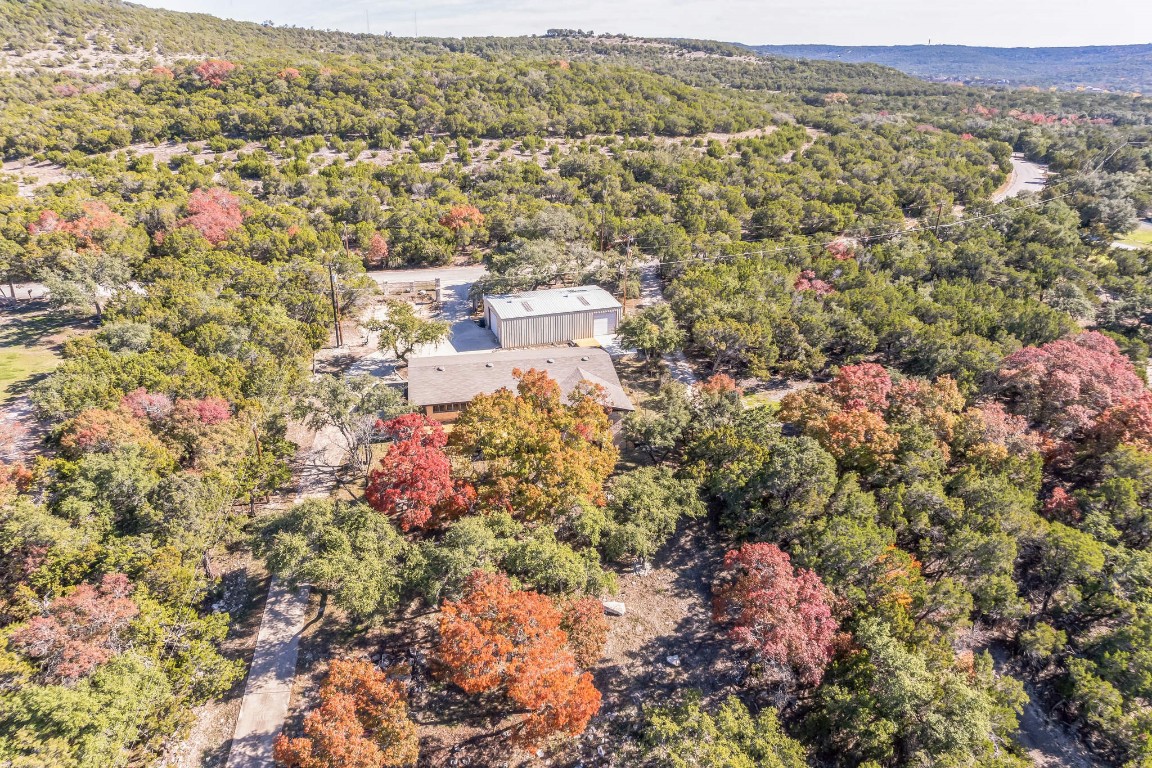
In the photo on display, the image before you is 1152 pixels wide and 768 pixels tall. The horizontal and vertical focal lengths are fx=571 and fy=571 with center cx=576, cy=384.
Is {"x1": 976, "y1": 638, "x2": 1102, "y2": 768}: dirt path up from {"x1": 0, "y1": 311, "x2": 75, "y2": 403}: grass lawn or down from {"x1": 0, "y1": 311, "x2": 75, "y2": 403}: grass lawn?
down

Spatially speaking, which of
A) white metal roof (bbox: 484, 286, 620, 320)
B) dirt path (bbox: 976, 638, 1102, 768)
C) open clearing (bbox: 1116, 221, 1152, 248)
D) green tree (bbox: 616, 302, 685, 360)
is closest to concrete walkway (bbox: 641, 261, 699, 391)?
green tree (bbox: 616, 302, 685, 360)

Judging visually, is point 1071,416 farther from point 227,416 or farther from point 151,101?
point 151,101

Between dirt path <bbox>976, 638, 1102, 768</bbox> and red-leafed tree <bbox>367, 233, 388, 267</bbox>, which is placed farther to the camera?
red-leafed tree <bbox>367, 233, 388, 267</bbox>

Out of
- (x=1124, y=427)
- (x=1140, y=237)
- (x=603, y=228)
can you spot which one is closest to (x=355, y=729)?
(x=1124, y=427)

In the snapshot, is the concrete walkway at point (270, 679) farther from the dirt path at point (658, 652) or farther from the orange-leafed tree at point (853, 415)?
the orange-leafed tree at point (853, 415)

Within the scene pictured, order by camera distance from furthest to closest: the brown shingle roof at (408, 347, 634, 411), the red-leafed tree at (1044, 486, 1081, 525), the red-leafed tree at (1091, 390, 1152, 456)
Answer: the brown shingle roof at (408, 347, 634, 411) < the red-leafed tree at (1091, 390, 1152, 456) < the red-leafed tree at (1044, 486, 1081, 525)

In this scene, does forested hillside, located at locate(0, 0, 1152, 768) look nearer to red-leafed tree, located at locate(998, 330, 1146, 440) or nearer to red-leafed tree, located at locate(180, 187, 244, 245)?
red-leafed tree, located at locate(998, 330, 1146, 440)

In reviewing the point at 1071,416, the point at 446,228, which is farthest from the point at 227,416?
→ the point at 1071,416
